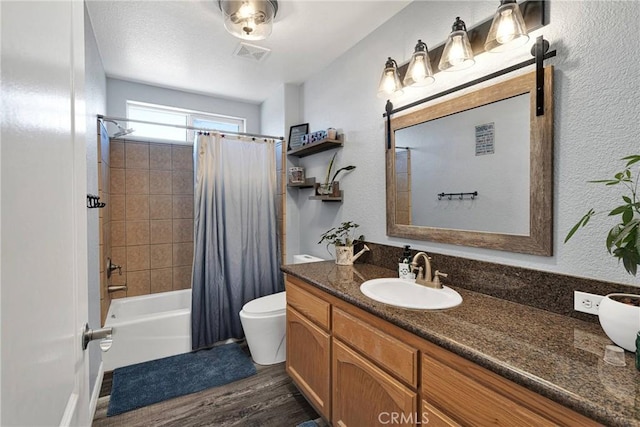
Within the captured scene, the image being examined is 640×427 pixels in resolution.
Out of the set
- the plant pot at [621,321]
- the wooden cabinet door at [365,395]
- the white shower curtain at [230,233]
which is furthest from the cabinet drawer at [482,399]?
the white shower curtain at [230,233]

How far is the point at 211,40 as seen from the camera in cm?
219

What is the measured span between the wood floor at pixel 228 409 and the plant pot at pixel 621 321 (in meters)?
1.56

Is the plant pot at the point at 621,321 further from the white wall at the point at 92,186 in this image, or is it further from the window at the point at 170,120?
the window at the point at 170,120

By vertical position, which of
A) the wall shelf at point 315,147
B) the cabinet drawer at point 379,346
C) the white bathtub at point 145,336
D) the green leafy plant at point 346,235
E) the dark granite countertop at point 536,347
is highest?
the wall shelf at point 315,147

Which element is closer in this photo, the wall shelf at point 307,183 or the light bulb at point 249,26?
the light bulb at point 249,26

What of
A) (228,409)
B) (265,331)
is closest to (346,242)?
(265,331)

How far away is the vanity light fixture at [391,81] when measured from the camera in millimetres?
1814

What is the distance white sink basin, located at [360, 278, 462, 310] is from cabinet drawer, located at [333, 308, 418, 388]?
5.7 inches

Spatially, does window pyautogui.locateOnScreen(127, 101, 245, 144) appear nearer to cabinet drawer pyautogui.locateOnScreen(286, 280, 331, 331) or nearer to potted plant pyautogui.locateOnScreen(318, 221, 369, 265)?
potted plant pyautogui.locateOnScreen(318, 221, 369, 265)

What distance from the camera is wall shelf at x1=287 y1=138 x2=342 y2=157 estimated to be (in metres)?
2.38

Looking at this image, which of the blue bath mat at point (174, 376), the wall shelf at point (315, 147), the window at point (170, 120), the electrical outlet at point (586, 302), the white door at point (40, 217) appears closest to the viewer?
the white door at point (40, 217)

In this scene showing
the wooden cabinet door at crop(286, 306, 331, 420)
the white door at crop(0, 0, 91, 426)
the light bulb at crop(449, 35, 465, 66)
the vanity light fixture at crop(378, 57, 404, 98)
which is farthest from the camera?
the vanity light fixture at crop(378, 57, 404, 98)

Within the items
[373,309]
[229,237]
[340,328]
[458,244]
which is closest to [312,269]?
[340,328]

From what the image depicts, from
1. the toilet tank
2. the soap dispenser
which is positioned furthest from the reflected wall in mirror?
the toilet tank
